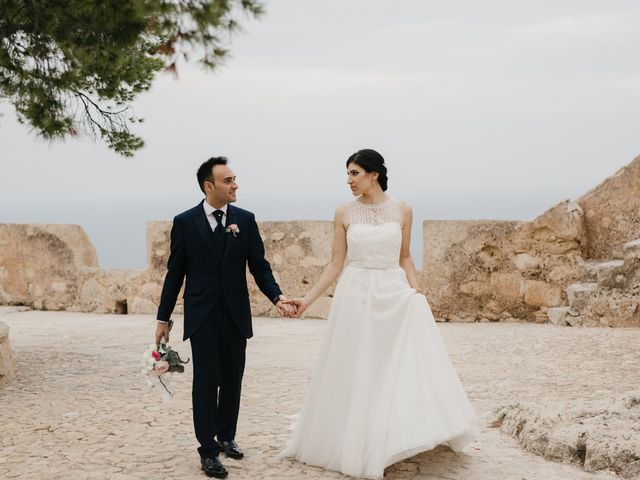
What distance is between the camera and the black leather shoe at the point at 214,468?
4027 mm

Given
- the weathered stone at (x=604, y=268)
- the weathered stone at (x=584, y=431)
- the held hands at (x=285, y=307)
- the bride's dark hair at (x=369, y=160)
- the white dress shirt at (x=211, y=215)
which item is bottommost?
the weathered stone at (x=584, y=431)

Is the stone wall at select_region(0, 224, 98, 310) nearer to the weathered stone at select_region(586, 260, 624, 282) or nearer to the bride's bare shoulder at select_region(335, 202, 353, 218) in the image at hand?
the weathered stone at select_region(586, 260, 624, 282)

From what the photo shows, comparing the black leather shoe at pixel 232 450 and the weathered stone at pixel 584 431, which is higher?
the weathered stone at pixel 584 431

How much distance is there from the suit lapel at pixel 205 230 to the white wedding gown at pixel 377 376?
0.73m

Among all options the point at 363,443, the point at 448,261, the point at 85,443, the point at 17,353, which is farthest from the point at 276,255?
the point at 363,443

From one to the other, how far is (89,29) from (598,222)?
7026 millimetres

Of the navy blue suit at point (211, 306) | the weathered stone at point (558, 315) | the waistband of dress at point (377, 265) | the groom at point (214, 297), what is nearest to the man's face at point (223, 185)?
the groom at point (214, 297)

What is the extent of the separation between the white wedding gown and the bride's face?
0.12 meters

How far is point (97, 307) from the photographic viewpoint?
1130 cm

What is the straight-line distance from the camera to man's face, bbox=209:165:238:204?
13.9ft

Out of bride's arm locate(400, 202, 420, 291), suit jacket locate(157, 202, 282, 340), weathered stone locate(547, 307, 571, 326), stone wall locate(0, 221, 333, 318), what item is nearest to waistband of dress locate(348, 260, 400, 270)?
bride's arm locate(400, 202, 420, 291)

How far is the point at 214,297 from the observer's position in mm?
4188

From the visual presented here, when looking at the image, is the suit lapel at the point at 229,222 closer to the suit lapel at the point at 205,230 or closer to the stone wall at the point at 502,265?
the suit lapel at the point at 205,230

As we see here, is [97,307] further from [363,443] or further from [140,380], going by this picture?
[363,443]
